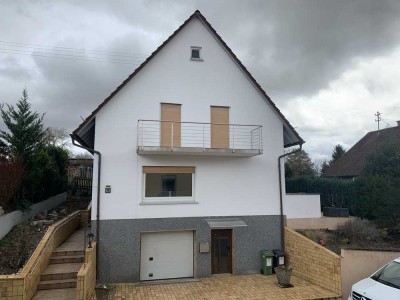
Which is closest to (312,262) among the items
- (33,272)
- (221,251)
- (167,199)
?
(221,251)

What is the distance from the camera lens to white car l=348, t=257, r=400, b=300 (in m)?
7.67

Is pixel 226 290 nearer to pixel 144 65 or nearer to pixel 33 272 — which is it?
pixel 33 272

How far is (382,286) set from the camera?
8.10 metres

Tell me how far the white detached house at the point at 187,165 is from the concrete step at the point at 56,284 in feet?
4.73

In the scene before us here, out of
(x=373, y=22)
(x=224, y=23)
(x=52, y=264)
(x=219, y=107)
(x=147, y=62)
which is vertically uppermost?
(x=224, y=23)

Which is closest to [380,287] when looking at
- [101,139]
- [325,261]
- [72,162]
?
[325,261]

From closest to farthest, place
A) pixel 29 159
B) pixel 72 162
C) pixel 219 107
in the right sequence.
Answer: pixel 219 107 → pixel 29 159 → pixel 72 162

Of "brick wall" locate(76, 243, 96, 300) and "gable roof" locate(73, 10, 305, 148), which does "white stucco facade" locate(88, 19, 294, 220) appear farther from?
"brick wall" locate(76, 243, 96, 300)

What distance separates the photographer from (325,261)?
36.1 feet

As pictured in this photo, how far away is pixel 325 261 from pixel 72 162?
2390 centimetres

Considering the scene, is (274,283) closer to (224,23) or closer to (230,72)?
(230,72)

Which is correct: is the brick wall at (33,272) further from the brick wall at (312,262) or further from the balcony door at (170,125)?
the brick wall at (312,262)

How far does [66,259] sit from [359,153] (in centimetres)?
2244

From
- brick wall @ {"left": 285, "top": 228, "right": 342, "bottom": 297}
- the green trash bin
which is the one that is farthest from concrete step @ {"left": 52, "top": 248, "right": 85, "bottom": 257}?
brick wall @ {"left": 285, "top": 228, "right": 342, "bottom": 297}
